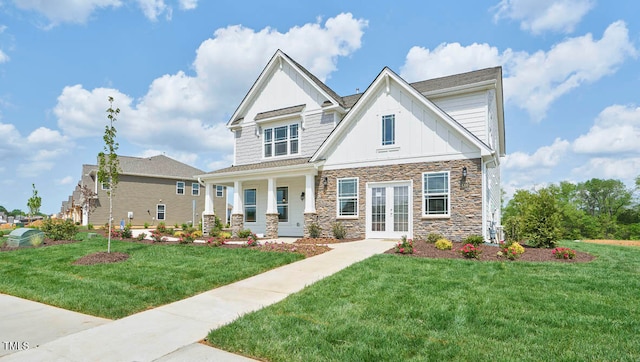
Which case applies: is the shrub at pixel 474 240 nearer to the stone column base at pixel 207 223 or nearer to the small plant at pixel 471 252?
the small plant at pixel 471 252

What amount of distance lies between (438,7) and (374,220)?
808 cm

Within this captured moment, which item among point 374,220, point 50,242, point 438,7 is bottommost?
point 50,242

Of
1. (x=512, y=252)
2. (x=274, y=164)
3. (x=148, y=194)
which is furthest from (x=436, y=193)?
(x=148, y=194)

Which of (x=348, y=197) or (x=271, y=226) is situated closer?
(x=348, y=197)

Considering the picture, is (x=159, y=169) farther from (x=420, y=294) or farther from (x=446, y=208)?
(x=420, y=294)

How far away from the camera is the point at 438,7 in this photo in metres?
10.9

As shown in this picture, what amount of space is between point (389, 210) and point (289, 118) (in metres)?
7.54

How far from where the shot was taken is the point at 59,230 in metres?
16.1

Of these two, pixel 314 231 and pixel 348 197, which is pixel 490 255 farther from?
pixel 314 231

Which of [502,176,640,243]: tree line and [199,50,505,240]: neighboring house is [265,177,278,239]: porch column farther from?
[502,176,640,243]: tree line

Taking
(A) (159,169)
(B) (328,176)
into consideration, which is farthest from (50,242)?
(A) (159,169)

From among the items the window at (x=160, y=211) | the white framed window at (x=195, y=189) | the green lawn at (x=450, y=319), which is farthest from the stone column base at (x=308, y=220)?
the white framed window at (x=195, y=189)

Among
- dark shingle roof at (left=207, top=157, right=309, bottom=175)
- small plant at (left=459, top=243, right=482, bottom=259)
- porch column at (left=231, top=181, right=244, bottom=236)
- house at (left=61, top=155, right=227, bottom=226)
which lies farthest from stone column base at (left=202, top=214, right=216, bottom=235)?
house at (left=61, top=155, right=227, bottom=226)

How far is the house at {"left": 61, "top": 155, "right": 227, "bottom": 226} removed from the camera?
33344 mm
